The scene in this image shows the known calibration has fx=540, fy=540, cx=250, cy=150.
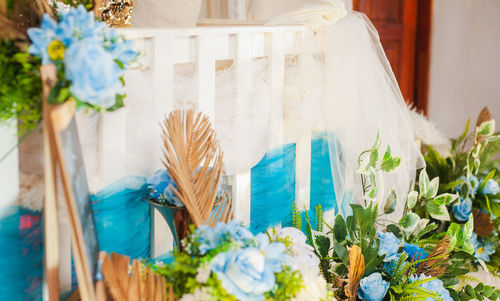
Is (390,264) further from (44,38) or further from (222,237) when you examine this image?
(44,38)

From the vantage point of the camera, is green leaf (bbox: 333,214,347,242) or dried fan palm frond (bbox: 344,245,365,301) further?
green leaf (bbox: 333,214,347,242)

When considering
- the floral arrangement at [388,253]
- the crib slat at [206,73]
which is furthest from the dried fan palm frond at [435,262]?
the crib slat at [206,73]

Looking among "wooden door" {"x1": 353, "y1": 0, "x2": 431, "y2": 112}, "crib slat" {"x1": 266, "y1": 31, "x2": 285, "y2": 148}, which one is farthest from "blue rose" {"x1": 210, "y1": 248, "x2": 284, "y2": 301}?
"wooden door" {"x1": 353, "y1": 0, "x2": 431, "y2": 112}

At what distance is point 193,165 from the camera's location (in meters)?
1.12

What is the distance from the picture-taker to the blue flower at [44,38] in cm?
82

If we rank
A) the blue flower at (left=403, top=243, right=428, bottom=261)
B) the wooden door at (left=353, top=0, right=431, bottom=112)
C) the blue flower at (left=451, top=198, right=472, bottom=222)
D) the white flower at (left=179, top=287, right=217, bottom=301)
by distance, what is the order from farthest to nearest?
1. the wooden door at (left=353, top=0, right=431, bottom=112)
2. the blue flower at (left=451, top=198, right=472, bottom=222)
3. the blue flower at (left=403, top=243, right=428, bottom=261)
4. the white flower at (left=179, top=287, right=217, bottom=301)

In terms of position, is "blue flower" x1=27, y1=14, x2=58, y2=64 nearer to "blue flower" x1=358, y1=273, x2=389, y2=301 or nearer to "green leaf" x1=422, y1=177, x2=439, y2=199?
"blue flower" x1=358, y1=273, x2=389, y2=301

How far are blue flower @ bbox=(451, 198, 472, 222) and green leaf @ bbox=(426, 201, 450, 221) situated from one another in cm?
22

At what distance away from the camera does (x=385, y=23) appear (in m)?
2.92

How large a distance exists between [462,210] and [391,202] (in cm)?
46

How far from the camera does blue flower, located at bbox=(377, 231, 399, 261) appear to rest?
1.42m

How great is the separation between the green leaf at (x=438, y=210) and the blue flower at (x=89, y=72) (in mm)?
1179

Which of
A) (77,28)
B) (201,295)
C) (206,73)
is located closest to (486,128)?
(206,73)

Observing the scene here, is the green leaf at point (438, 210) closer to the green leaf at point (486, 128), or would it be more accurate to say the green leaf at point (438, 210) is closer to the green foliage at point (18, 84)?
the green leaf at point (486, 128)
